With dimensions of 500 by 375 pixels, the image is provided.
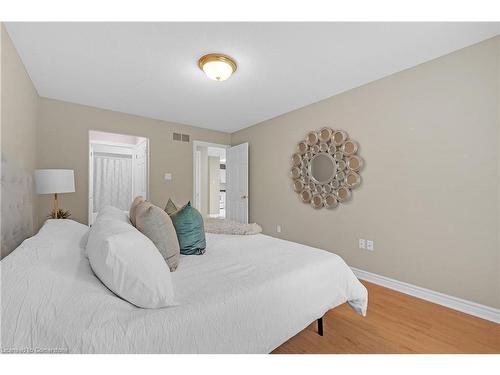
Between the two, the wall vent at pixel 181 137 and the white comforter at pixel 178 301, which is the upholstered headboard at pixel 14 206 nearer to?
the white comforter at pixel 178 301

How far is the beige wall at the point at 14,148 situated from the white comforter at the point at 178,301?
453 millimetres

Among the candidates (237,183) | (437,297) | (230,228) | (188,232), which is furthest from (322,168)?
(188,232)

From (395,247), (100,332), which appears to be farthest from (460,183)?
(100,332)

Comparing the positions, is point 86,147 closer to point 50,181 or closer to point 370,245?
point 50,181

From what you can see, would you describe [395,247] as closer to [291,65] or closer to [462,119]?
[462,119]

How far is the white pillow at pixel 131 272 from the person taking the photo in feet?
3.01

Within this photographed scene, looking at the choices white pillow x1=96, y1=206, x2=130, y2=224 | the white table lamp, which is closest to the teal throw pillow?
white pillow x1=96, y1=206, x2=130, y2=224

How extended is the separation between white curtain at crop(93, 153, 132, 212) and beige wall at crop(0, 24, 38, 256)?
370 cm

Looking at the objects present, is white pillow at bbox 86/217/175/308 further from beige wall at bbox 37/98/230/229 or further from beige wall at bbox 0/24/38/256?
beige wall at bbox 37/98/230/229

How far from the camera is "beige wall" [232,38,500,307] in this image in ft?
6.46

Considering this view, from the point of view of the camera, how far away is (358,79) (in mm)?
2674

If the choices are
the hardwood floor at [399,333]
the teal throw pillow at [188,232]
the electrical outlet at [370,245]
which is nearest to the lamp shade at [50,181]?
the teal throw pillow at [188,232]

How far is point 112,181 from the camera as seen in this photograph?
6.13 meters
